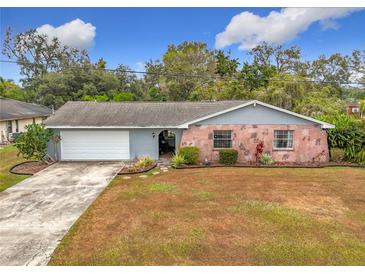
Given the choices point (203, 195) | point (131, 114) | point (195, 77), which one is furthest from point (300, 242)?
point (195, 77)

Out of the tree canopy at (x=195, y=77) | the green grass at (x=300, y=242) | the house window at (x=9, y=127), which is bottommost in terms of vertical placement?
the green grass at (x=300, y=242)

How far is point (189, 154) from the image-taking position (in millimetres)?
14836

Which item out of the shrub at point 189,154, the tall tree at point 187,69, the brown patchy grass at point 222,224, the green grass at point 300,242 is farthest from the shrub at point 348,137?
the tall tree at point 187,69

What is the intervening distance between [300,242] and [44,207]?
7556 millimetres

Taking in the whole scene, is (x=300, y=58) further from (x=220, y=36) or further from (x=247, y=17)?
(x=247, y=17)

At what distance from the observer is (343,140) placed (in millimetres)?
15375

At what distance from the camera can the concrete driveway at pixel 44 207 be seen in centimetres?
613

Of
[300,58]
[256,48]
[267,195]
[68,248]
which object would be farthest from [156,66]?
[68,248]

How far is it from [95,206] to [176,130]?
7742 mm

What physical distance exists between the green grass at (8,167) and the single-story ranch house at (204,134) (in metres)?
2.40

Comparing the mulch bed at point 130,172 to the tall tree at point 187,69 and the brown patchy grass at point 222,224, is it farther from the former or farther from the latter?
the tall tree at point 187,69

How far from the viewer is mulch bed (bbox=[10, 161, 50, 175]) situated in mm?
13375

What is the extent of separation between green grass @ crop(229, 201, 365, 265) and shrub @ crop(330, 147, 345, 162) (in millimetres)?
8637

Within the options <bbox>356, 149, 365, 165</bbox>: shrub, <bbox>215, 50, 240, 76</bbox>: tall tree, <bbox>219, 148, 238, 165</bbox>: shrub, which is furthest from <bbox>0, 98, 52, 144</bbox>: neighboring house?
<bbox>356, 149, 365, 165</bbox>: shrub
